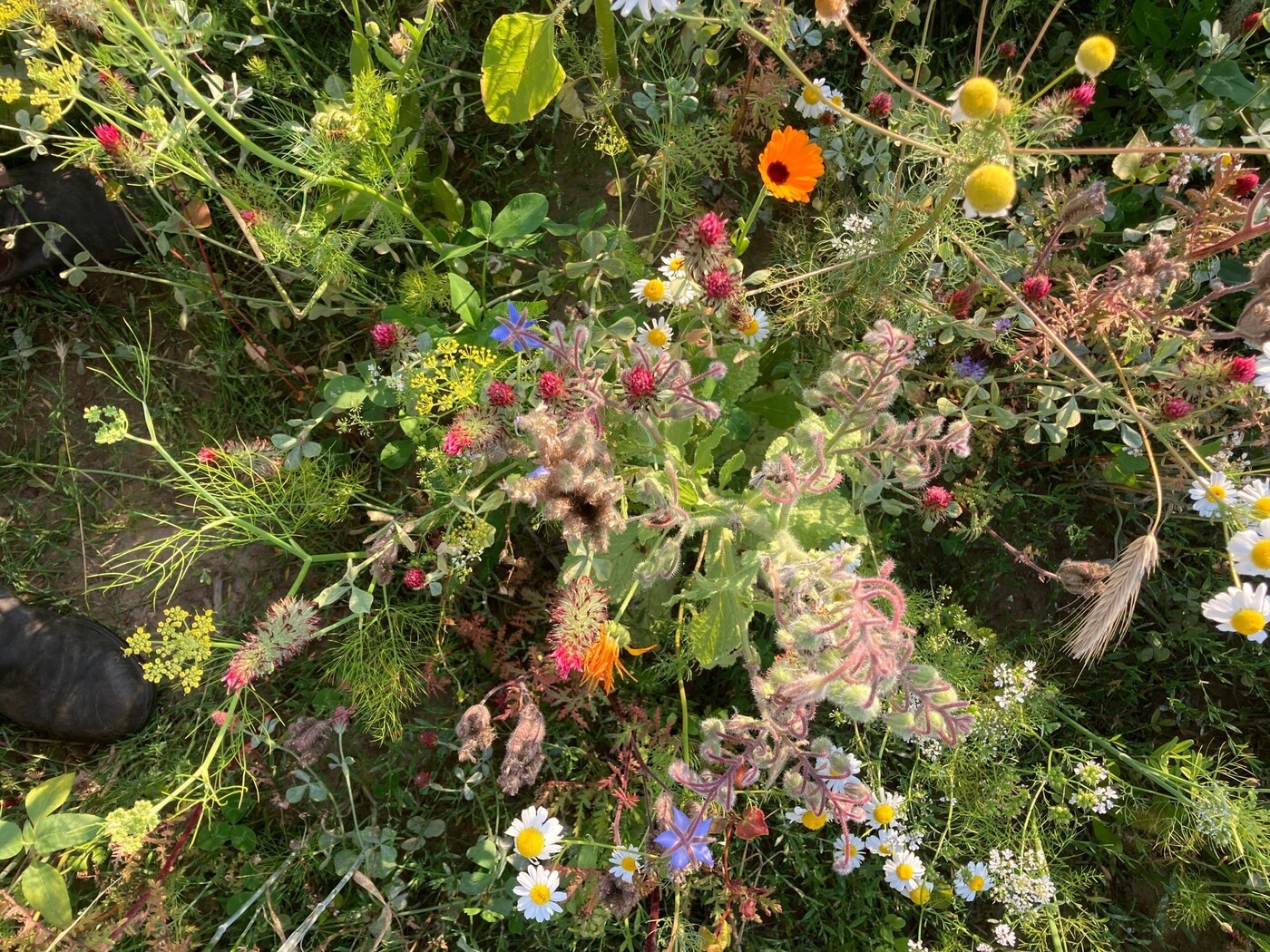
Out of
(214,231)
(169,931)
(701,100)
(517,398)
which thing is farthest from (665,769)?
(214,231)

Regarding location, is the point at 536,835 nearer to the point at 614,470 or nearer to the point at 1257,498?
the point at 614,470

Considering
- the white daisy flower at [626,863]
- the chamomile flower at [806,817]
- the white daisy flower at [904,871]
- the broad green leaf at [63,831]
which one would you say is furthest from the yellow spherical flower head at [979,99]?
the broad green leaf at [63,831]

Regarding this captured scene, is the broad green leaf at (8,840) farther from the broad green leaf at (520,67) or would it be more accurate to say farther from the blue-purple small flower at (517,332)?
the broad green leaf at (520,67)

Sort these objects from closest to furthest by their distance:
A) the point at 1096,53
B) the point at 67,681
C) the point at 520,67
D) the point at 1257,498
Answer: the point at 1096,53
the point at 1257,498
the point at 520,67
the point at 67,681

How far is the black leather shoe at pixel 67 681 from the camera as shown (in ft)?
9.25

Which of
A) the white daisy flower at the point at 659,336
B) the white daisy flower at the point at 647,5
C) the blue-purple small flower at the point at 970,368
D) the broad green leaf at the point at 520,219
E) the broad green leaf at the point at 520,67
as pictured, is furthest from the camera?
the blue-purple small flower at the point at 970,368

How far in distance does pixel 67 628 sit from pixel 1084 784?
3554 mm

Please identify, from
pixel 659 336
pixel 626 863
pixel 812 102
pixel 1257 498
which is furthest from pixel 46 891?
pixel 1257 498

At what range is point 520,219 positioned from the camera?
2.34 m

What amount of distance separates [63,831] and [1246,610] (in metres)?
3.25

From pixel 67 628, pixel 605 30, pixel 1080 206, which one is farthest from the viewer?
pixel 67 628

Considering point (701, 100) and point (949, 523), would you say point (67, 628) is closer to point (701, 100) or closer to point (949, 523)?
point (701, 100)

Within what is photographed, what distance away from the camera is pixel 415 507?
2.76 metres

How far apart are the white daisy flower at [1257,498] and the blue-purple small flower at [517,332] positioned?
69.4 inches
